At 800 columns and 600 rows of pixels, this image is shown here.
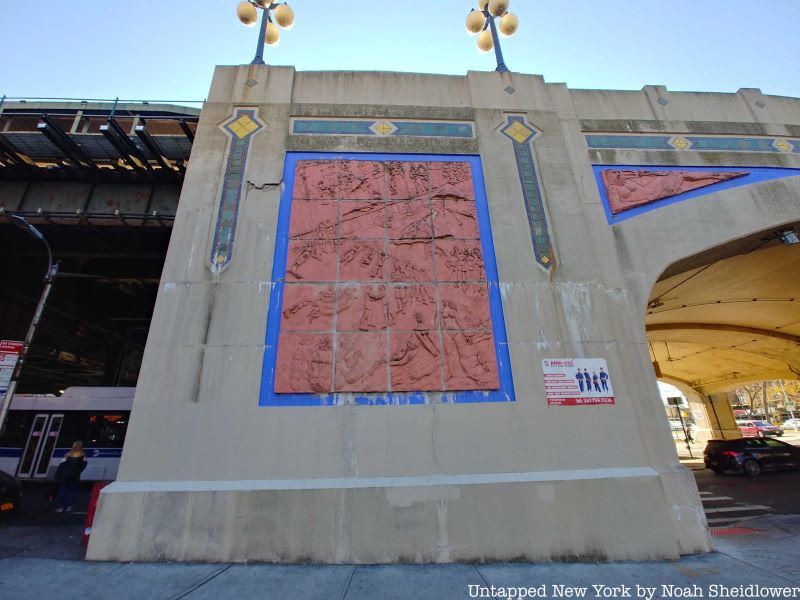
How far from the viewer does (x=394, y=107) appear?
9.35 meters

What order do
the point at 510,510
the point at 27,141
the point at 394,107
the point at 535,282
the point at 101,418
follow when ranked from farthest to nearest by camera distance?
1. the point at 101,418
2. the point at 27,141
3. the point at 394,107
4. the point at 535,282
5. the point at 510,510

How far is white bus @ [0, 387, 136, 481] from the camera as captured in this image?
14062 millimetres

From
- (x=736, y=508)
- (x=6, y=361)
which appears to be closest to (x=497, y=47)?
(x=736, y=508)

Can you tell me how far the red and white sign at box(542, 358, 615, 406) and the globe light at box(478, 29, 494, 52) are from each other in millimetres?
10176

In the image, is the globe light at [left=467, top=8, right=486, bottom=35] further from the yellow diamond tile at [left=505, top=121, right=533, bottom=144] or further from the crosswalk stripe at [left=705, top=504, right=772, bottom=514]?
the crosswalk stripe at [left=705, top=504, right=772, bottom=514]

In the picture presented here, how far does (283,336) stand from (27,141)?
1039cm

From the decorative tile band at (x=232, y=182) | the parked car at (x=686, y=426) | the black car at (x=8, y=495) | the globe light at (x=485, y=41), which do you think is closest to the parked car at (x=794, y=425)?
the parked car at (x=686, y=426)

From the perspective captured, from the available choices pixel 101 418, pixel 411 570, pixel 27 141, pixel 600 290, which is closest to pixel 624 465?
pixel 600 290

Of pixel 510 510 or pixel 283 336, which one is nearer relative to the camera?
pixel 510 510

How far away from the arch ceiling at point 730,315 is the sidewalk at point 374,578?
6.27 meters

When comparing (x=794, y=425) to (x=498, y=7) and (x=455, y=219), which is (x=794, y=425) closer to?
(x=498, y=7)

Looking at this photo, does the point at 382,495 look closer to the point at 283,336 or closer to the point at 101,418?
the point at 283,336

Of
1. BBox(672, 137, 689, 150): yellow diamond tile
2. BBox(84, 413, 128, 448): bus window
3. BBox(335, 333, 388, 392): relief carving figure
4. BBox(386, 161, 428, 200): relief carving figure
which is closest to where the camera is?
BBox(335, 333, 388, 392): relief carving figure

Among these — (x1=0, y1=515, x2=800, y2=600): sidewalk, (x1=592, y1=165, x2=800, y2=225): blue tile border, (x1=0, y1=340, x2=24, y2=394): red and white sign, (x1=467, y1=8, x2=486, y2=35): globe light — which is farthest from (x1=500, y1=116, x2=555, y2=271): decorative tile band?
(x1=0, y1=340, x2=24, y2=394): red and white sign
